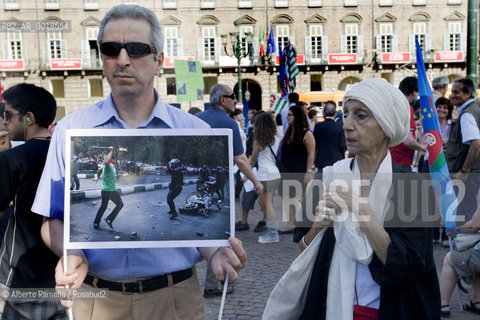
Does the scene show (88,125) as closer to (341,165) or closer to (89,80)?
(341,165)

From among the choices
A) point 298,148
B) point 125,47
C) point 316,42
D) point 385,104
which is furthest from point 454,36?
point 125,47

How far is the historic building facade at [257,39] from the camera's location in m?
38.1

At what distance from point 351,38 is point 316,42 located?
2.62 m

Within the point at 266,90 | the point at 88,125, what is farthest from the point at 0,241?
the point at 266,90

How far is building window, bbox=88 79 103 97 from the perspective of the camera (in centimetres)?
3956

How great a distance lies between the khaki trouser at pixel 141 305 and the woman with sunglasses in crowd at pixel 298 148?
563 centimetres

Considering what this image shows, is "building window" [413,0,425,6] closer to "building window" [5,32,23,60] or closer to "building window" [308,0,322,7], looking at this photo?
"building window" [308,0,322,7]

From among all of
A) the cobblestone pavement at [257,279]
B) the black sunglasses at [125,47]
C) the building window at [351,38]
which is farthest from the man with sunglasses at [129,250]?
the building window at [351,38]

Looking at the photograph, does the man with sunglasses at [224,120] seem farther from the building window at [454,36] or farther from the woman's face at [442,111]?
the building window at [454,36]

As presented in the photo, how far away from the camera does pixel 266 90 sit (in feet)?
126

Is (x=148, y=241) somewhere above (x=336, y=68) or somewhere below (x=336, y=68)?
below

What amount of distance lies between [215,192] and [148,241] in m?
0.27

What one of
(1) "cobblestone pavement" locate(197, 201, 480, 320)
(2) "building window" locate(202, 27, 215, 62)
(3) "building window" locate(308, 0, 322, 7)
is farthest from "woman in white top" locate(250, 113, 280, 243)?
(3) "building window" locate(308, 0, 322, 7)

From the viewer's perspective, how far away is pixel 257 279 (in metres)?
5.66
